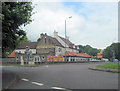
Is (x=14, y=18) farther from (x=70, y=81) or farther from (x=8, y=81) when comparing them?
(x=70, y=81)

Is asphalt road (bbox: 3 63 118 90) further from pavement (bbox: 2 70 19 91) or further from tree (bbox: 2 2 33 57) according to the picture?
tree (bbox: 2 2 33 57)

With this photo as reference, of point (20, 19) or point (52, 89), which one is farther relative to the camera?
point (20, 19)

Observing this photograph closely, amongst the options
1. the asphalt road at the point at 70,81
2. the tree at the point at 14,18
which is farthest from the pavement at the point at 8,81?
the tree at the point at 14,18

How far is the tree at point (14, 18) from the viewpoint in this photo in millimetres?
10789

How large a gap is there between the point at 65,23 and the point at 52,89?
132ft

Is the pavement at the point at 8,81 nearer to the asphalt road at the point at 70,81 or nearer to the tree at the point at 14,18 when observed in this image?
the asphalt road at the point at 70,81

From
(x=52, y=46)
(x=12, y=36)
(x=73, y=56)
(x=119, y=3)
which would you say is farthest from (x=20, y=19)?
(x=73, y=56)

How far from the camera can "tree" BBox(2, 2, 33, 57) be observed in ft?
35.4

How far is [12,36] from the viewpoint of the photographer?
44.3 feet

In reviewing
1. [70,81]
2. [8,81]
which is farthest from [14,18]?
[70,81]

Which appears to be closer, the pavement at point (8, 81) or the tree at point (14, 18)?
the pavement at point (8, 81)

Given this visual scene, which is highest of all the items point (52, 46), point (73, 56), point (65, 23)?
point (65, 23)

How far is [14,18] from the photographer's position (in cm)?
1143

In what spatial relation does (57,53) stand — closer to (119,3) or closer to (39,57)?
(39,57)
